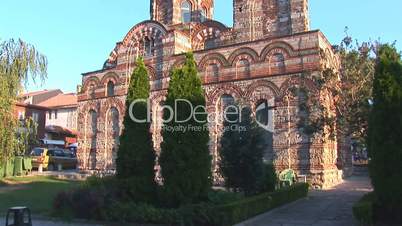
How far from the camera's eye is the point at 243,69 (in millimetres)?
22859

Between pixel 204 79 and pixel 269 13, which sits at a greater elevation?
pixel 269 13

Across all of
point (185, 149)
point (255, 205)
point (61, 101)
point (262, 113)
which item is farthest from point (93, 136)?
point (61, 101)

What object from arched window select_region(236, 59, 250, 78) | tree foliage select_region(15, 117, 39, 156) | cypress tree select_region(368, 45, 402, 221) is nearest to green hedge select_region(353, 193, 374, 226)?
cypress tree select_region(368, 45, 402, 221)

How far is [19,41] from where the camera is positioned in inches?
840

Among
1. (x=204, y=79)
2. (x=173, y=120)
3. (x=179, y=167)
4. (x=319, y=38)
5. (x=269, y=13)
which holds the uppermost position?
(x=269, y=13)

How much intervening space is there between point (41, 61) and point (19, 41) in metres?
1.46

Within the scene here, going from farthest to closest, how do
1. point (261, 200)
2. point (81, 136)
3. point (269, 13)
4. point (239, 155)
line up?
point (81, 136)
point (269, 13)
point (239, 155)
point (261, 200)

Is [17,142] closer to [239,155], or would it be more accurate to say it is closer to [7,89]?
[7,89]

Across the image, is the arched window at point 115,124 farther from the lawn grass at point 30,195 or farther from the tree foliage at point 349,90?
the tree foliage at point 349,90

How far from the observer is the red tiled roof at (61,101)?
54.7 metres

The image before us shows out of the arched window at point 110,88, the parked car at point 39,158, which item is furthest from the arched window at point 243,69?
the parked car at point 39,158

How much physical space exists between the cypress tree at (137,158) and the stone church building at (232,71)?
9.42 meters

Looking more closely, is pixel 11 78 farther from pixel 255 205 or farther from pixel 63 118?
pixel 63 118

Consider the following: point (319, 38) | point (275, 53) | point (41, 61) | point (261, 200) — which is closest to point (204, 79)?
point (275, 53)
